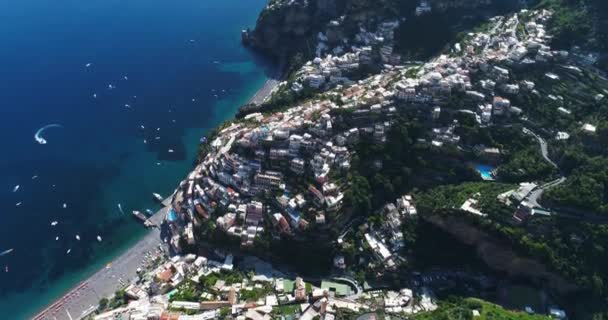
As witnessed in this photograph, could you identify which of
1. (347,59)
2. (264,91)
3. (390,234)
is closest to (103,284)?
(390,234)

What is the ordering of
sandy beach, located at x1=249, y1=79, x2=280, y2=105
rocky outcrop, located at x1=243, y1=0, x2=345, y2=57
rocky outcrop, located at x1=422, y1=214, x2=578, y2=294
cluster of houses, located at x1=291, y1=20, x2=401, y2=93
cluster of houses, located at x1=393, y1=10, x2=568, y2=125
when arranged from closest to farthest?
rocky outcrop, located at x1=422, y1=214, x2=578, y2=294 < cluster of houses, located at x1=393, y1=10, x2=568, y2=125 < cluster of houses, located at x1=291, y1=20, x2=401, y2=93 < sandy beach, located at x1=249, y1=79, x2=280, y2=105 < rocky outcrop, located at x1=243, y1=0, x2=345, y2=57

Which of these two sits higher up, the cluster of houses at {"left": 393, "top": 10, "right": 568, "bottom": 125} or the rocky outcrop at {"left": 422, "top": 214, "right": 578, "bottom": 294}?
the cluster of houses at {"left": 393, "top": 10, "right": 568, "bottom": 125}

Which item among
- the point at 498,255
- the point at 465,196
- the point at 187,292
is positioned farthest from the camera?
the point at 465,196

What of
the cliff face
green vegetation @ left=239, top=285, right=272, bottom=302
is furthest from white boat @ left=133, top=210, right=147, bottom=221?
the cliff face

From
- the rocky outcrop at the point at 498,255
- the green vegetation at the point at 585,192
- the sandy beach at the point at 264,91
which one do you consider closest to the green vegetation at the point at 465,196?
the rocky outcrop at the point at 498,255

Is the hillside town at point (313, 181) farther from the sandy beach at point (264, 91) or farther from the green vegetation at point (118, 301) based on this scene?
the sandy beach at point (264, 91)

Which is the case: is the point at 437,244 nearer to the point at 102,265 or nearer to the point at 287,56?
the point at 102,265

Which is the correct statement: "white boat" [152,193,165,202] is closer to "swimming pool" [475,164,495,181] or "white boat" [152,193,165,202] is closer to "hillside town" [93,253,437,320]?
"hillside town" [93,253,437,320]

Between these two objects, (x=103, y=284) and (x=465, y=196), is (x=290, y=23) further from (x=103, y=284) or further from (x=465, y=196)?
(x=103, y=284)
